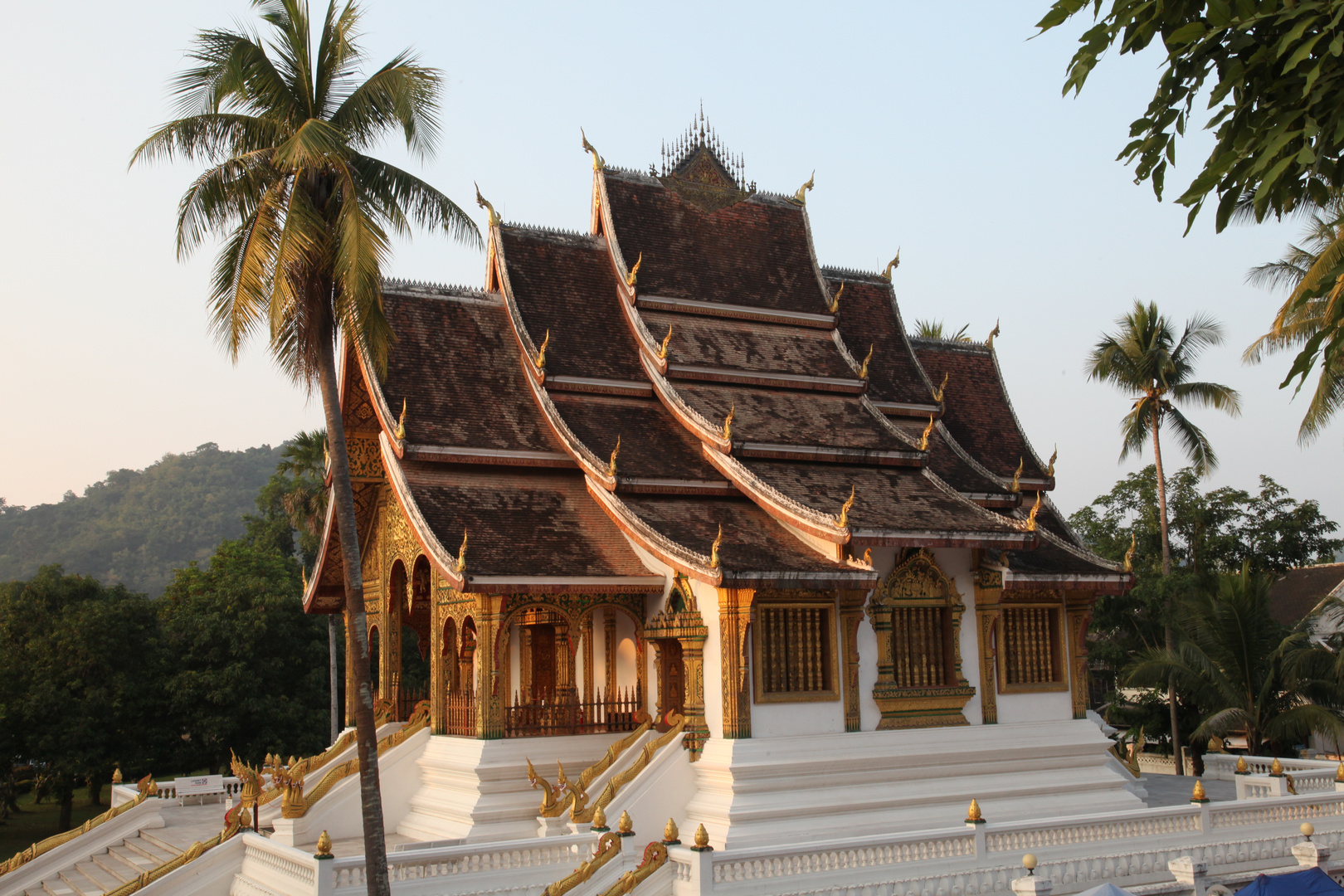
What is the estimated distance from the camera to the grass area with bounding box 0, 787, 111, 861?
84.8 ft

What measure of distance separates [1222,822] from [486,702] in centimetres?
828

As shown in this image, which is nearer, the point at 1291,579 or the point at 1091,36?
the point at 1091,36

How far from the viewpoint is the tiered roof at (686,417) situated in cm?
1379

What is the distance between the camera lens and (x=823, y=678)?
13680mm

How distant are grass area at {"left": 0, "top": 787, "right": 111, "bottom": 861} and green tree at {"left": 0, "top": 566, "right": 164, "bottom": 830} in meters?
0.89

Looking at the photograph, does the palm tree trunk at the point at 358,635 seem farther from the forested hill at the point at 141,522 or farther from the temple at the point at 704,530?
the forested hill at the point at 141,522

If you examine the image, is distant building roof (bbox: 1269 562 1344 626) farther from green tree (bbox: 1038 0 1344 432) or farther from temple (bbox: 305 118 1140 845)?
green tree (bbox: 1038 0 1344 432)

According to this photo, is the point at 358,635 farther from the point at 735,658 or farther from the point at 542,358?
the point at 542,358

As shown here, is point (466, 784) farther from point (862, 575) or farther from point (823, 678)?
point (862, 575)

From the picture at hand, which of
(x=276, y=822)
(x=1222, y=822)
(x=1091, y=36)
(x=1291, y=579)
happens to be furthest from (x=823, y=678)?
(x=1291, y=579)

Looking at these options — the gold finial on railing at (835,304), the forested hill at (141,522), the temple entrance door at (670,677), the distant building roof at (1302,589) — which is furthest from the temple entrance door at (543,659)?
the forested hill at (141,522)

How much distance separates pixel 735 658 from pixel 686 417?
153 inches

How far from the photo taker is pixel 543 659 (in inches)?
664

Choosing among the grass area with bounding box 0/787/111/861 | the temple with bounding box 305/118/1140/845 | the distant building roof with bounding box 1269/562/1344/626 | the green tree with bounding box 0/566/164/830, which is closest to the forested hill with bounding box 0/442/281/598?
the grass area with bounding box 0/787/111/861
